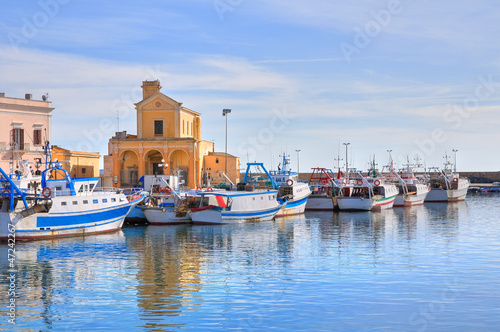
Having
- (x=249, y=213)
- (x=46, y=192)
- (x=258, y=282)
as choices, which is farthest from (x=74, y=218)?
(x=258, y=282)

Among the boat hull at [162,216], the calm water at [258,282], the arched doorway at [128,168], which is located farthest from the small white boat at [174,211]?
the arched doorway at [128,168]

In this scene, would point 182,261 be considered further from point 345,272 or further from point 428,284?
point 428,284

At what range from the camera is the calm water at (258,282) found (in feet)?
68.0

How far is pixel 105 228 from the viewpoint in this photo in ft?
151

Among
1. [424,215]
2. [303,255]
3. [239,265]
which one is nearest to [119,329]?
[239,265]

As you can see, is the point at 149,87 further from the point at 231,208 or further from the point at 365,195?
the point at 231,208

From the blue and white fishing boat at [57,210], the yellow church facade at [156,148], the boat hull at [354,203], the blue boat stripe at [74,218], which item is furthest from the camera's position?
the yellow church facade at [156,148]

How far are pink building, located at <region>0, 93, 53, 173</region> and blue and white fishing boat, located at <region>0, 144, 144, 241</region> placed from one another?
17.6 metres

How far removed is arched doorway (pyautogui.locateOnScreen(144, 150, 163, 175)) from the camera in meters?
77.0

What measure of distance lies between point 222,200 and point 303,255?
18579 millimetres

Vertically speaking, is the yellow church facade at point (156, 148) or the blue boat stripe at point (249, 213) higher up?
the yellow church facade at point (156, 148)

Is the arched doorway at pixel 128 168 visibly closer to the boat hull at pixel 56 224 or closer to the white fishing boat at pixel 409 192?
the boat hull at pixel 56 224

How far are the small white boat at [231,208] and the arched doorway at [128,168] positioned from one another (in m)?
24.1

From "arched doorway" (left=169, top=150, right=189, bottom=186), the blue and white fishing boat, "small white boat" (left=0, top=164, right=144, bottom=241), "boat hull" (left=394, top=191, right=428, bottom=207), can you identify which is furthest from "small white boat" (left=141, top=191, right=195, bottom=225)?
"boat hull" (left=394, top=191, right=428, bottom=207)
